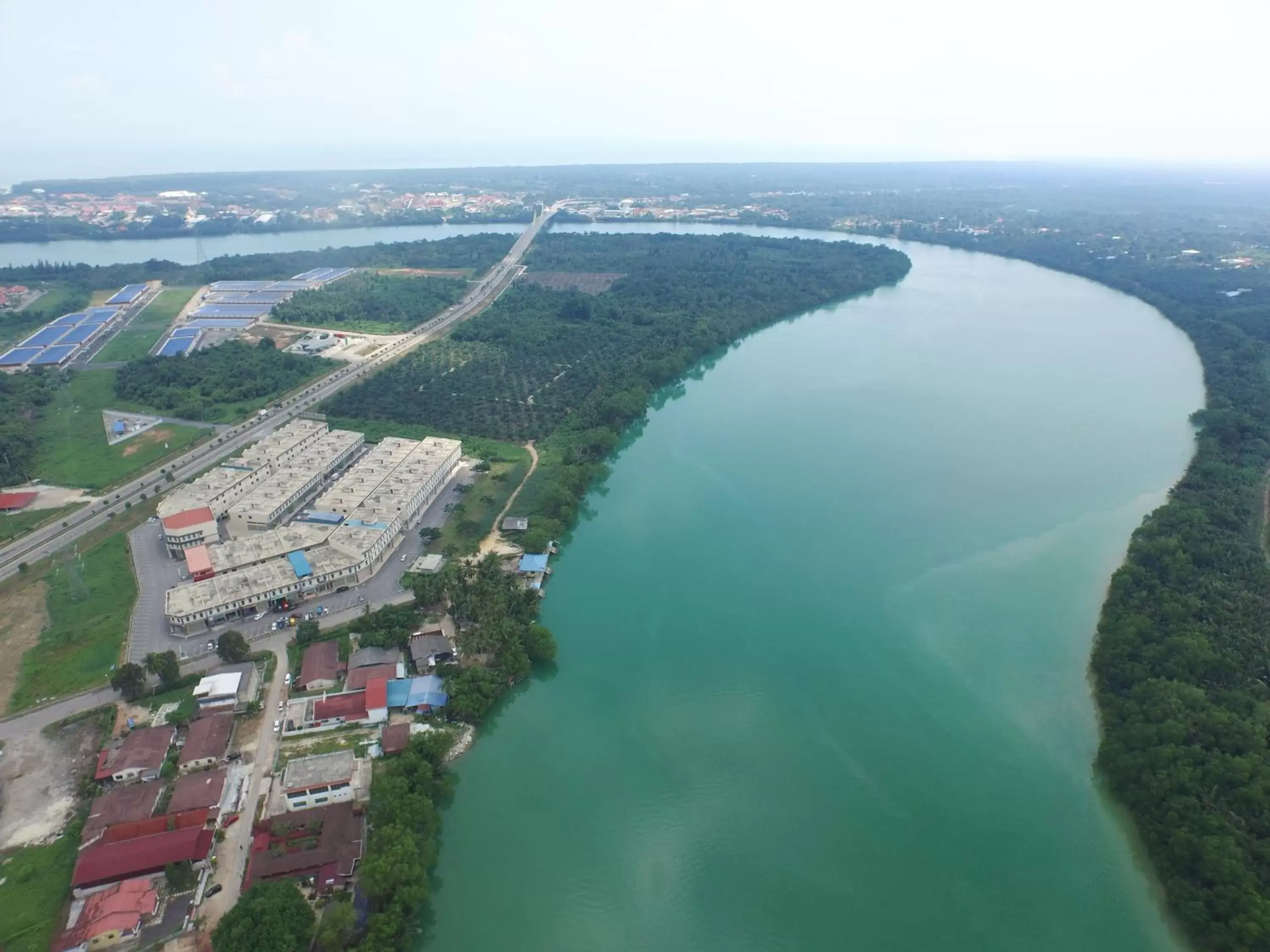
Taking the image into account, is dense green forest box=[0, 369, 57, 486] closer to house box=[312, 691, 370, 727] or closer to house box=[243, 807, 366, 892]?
house box=[312, 691, 370, 727]

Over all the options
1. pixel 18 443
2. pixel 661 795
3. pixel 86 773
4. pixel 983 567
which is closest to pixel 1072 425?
pixel 983 567

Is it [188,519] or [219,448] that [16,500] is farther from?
[188,519]

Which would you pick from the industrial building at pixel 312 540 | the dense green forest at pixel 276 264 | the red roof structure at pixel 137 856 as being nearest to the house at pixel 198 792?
the red roof structure at pixel 137 856

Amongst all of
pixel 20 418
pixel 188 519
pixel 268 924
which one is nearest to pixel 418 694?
pixel 268 924

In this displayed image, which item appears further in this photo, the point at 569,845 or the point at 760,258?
the point at 760,258

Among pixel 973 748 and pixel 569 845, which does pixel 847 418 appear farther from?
pixel 569 845

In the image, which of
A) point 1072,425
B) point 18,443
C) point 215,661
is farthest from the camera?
point 1072,425
